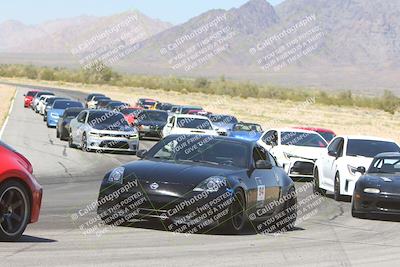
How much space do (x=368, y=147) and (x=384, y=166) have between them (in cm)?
407

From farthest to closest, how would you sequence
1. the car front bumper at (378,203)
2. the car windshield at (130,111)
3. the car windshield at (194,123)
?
the car windshield at (130,111) < the car windshield at (194,123) < the car front bumper at (378,203)

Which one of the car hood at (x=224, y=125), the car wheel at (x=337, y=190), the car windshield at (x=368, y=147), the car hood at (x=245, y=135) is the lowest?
the car hood at (x=224, y=125)

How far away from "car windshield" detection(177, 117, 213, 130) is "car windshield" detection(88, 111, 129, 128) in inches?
137

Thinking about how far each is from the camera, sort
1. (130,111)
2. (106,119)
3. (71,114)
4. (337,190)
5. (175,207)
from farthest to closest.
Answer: (130,111)
(71,114)
(106,119)
(337,190)
(175,207)

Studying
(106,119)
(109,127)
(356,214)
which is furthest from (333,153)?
(106,119)

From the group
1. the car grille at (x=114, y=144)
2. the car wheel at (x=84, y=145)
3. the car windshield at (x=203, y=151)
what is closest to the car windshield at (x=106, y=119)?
the car wheel at (x=84, y=145)

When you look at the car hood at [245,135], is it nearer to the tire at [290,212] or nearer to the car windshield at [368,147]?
the car windshield at [368,147]

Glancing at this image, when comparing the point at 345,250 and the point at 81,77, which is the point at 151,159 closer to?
the point at 345,250

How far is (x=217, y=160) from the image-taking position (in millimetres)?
12664

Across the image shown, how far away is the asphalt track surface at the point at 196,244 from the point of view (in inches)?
360

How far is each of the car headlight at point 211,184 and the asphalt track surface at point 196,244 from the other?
60 centimetres

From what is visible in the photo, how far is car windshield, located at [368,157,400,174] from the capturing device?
15999mm

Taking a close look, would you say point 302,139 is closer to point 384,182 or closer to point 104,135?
point 104,135

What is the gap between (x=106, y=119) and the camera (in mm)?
30875
